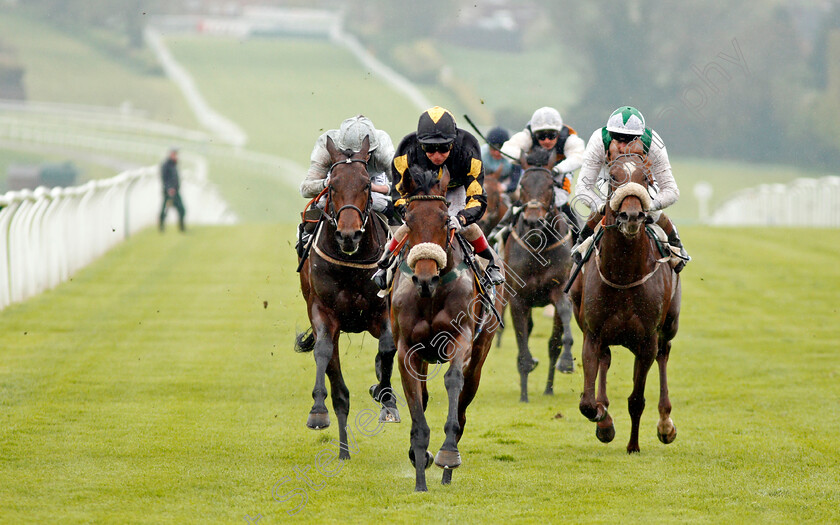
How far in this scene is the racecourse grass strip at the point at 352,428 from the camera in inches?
264

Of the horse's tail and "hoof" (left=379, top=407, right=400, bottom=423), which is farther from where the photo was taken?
the horse's tail

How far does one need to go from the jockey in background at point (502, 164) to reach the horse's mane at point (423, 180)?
6.22m

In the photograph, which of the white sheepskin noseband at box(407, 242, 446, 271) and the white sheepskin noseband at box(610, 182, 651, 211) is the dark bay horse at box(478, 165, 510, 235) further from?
the white sheepskin noseband at box(407, 242, 446, 271)

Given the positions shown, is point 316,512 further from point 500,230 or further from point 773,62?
point 773,62

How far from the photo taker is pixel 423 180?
22.0ft

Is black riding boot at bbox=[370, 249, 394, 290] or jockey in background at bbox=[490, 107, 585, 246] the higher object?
jockey in background at bbox=[490, 107, 585, 246]

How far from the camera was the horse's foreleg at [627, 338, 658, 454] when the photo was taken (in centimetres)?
805

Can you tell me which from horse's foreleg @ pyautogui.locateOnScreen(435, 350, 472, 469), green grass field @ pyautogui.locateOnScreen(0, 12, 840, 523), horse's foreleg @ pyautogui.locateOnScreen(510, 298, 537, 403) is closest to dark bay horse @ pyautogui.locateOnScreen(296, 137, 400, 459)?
green grass field @ pyautogui.locateOnScreen(0, 12, 840, 523)

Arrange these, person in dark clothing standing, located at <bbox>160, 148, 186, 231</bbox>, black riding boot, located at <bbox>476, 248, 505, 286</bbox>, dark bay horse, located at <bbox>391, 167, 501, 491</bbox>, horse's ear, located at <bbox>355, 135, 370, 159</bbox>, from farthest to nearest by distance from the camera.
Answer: person in dark clothing standing, located at <bbox>160, 148, 186, 231</bbox> → horse's ear, located at <bbox>355, 135, 370, 159</bbox> → black riding boot, located at <bbox>476, 248, 505, 286</bbox> → dark bay horse, located at <bbox>391, 167, 501, 491</bbox>

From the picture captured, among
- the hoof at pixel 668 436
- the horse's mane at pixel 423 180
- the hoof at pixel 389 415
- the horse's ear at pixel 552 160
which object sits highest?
the horse's ear at pixel 552 160

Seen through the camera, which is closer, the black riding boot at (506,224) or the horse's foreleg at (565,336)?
the horse's foreleg at (565,336)

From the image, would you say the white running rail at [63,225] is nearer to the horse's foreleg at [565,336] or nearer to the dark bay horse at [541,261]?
the dark bay horse at [541,261]

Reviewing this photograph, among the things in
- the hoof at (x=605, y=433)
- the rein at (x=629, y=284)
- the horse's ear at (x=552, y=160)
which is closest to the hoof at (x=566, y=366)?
the horse's ear at (x=552, y=160)

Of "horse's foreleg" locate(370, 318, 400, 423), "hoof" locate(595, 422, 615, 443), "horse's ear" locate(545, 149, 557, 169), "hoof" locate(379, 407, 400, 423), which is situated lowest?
"hoof" locate(595, 422, 615, 443)
